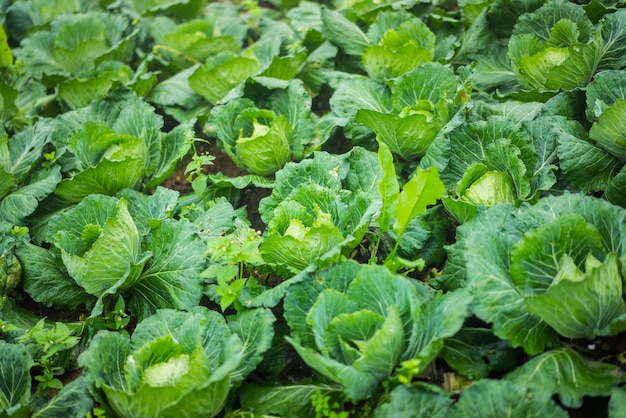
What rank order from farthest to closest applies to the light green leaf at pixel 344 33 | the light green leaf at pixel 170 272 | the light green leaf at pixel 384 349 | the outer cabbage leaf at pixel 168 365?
1. the light green leaf at pixel 344 33
2. the light green leaf at pixel 170 272
3. the outer cabbage leaf at pixel 168 365
4. the light green leaf at pixel 384 349

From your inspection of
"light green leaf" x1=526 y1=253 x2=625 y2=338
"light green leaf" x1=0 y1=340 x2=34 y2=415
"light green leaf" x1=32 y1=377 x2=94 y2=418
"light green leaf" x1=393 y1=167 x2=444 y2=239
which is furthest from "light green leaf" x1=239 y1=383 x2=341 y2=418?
"light green leaf" x1=0 y1=340 x2=34 y2=415

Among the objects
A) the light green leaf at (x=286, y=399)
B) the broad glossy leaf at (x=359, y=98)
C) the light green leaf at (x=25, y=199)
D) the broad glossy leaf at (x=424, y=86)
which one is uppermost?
the broad glossy leaf at (x=424, y=86)

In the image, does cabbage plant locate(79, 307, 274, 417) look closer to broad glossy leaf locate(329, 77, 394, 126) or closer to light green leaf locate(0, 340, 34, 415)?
light green leaf locate(0, 340, 34, 415)

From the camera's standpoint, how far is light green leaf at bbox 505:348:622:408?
2559 millimetres

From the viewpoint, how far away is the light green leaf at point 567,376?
2.56 metres

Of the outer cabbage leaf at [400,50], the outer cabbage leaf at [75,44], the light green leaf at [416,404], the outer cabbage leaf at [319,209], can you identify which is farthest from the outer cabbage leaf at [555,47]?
the outer cabbage leaf at [75,44]

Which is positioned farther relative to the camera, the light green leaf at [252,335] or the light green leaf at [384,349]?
the light green leaf at [252,335]

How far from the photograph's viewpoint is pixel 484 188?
3.38 m

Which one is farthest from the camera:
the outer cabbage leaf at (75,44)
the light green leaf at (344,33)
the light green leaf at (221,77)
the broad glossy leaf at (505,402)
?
the outer cabbage leaf at (75,44)

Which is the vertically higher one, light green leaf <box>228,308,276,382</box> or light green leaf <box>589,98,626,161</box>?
light green leaf <box>589,98,626,161</box>

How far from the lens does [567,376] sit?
2629 millimetres

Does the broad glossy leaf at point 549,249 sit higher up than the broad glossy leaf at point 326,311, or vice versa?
the broad glossy leaf at point 549,249

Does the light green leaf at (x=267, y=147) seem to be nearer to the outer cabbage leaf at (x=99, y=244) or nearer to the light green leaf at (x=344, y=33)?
the outer cabbage leaf at (x=99, y=244)

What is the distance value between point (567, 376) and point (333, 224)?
1.42 metres
